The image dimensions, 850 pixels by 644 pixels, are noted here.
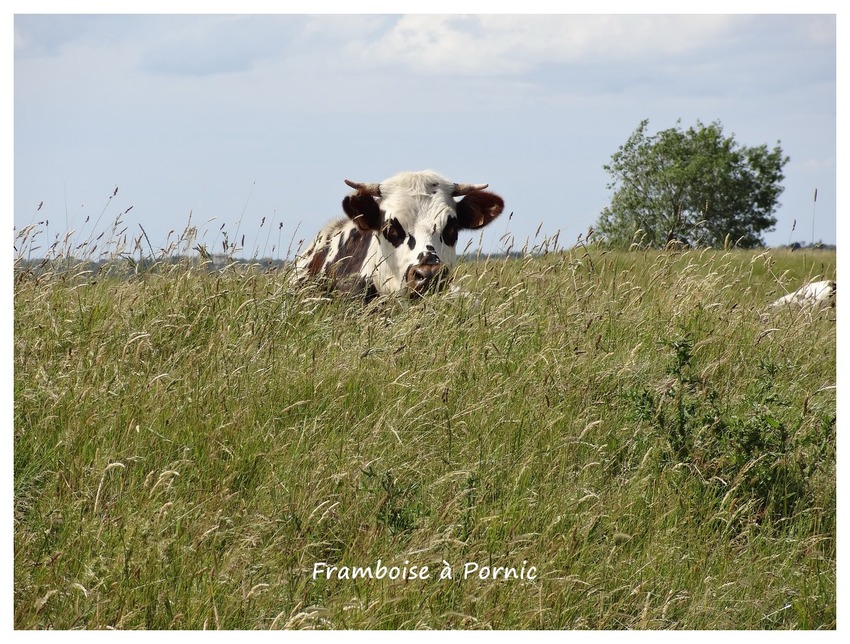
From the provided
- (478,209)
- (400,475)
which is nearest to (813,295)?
(478,209)

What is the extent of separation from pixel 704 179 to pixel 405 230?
1045 inches

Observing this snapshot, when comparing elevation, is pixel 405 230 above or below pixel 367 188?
below

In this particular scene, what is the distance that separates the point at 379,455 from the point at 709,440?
1.91 meters

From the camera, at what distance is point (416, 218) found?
855cm

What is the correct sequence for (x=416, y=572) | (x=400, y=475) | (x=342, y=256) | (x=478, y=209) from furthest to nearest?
1. (x=342, y=256)
2. (x=478, y=209)
3. (x=400, y=475)
4. (x=416, y=572)

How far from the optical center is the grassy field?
3779 millimetres

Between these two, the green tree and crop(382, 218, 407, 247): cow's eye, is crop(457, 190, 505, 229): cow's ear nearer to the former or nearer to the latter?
crop(382, 218, 407, 247): cow's eye

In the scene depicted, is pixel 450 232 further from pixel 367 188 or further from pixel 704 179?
pixel 704 179

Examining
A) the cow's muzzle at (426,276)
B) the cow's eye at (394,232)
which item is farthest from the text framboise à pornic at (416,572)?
the cow's eye at (394,232)

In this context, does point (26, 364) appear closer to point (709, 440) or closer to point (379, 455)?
point (379, 455)

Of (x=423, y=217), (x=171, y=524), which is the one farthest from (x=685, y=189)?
(x=171, y=524)

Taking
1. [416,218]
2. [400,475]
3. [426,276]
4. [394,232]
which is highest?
[416,218]

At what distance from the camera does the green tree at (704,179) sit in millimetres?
31328

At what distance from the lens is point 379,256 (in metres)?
8.62
